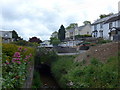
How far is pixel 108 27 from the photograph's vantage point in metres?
30.1

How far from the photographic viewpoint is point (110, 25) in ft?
96.5

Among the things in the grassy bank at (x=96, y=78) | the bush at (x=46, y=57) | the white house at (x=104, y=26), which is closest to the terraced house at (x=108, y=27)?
the white house at (x=104, y=26)

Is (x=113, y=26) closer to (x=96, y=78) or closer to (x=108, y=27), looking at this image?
(x=108, y=27)

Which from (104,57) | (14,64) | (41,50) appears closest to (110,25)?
(41,50)

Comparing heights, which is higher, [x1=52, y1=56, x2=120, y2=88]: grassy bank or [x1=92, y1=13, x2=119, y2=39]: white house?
[x1=92, y1=13, x2=119, y2=39]: white house

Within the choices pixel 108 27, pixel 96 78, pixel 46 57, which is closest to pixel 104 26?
pixel 108 27

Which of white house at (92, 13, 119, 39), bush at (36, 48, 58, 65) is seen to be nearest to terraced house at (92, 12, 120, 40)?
white house at (92, 13, 119, 39)

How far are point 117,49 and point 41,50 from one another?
6.17m

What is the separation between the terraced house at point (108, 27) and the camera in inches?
1019

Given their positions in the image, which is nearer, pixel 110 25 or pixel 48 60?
pixel 48 60

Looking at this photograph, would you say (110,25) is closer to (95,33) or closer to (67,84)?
(95,33)

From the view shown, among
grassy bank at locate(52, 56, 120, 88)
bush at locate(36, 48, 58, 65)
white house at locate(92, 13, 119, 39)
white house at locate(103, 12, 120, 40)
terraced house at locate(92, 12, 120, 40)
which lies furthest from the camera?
white house at locate(92, 13, 119, 39)

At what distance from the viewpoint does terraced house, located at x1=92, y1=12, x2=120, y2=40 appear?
2589 cm

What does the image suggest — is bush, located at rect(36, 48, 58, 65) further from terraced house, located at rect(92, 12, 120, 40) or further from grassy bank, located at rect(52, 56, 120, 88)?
terraced house, located at rect(92, 12, 120, 40)
